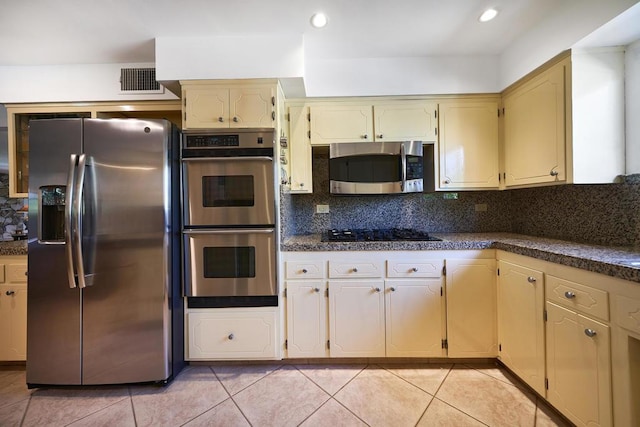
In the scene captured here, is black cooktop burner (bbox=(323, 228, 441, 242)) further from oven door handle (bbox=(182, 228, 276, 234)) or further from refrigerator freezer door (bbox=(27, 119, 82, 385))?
refrigerator freezer door (bbox=(27, 119, 82, 385))

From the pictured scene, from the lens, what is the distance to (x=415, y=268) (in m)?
1.78

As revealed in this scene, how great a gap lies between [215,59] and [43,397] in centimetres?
250

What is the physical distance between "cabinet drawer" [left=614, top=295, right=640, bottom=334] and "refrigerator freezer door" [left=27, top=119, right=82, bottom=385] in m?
2.86

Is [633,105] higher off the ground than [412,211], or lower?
higher

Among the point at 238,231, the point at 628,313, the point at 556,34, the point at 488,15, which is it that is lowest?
the point at 628,313

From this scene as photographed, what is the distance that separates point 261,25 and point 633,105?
2326mm

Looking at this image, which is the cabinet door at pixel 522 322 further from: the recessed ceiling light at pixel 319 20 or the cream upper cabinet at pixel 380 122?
the recessed ceiling light at pixel 319 20

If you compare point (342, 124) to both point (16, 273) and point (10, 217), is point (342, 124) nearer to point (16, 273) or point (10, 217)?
point (16, 273)

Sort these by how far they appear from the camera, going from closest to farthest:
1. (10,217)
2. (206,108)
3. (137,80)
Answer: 1. (206,108)
2. (137,80)
3. (10,217)

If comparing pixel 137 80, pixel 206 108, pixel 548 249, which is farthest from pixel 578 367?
pixel 137 80

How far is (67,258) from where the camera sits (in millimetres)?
1500

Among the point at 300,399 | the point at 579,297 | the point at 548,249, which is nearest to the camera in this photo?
the point at 579,297

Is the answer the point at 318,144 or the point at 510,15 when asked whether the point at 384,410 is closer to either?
the point at 318,144

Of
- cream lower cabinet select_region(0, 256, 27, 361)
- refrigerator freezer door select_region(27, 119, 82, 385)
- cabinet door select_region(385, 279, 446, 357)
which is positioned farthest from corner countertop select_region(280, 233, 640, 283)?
cream lower cabinet select_region(0, 256, 27, 361)
